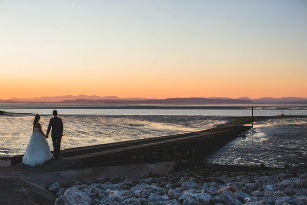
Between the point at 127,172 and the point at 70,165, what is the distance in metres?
2.56

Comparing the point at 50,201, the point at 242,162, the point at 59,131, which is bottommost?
the point at 242,162

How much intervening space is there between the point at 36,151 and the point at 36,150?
36 millimetres

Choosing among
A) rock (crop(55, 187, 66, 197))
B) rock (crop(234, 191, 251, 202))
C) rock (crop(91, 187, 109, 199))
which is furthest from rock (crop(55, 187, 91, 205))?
rock (crop(234, 191, 251, 202))

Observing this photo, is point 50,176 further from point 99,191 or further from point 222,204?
point 222,204

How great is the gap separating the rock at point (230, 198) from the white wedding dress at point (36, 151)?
6633 mm

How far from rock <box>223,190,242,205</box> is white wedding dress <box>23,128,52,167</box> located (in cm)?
663

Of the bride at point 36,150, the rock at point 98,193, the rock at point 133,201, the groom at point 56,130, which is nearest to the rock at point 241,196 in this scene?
the rock at point 133,201

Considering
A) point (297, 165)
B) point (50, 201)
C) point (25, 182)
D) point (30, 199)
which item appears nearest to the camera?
point (30, 199)

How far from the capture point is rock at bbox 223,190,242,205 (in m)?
7.18

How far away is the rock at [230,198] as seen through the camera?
718cm

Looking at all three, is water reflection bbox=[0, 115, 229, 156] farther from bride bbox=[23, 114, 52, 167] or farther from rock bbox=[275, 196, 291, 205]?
rock bbox=[275, 196, 291, 205]

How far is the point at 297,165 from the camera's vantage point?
15.7m

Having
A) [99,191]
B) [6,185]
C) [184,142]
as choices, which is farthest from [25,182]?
[184,142]

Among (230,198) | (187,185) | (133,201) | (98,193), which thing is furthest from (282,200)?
(98,193)
